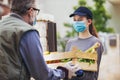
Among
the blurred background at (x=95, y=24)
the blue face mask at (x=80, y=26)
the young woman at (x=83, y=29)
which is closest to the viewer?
the young woman at (x=83, y=29)

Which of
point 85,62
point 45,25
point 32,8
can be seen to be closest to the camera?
point 32,8

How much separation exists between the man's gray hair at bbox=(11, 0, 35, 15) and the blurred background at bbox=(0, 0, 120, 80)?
2.35ft

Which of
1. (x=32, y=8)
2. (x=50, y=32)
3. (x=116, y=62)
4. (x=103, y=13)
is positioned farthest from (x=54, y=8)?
(x=32, y=8)

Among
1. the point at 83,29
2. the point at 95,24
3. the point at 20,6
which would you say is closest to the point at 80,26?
the point at 83,29

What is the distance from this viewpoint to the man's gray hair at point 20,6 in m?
2.85

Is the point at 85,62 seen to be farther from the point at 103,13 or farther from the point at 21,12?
the point at 103,13

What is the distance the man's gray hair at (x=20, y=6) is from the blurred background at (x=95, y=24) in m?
0.72

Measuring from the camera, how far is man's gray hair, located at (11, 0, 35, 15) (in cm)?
285

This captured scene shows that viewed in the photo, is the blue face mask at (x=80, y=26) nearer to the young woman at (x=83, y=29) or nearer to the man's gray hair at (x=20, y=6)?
the young woman at (x=83, y=29)

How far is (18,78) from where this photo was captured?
8.94 feet

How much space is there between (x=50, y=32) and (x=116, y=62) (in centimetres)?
871

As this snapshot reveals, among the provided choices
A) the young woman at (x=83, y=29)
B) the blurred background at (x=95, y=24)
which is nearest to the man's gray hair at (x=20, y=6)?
the blurred background at (x=95, y=24)

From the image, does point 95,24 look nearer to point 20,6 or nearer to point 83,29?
point 83,29

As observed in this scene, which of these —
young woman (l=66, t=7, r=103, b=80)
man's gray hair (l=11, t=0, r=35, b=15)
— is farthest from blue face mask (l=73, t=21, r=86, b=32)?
man's gray hair (l=11, t=0, r=35, b=15)
